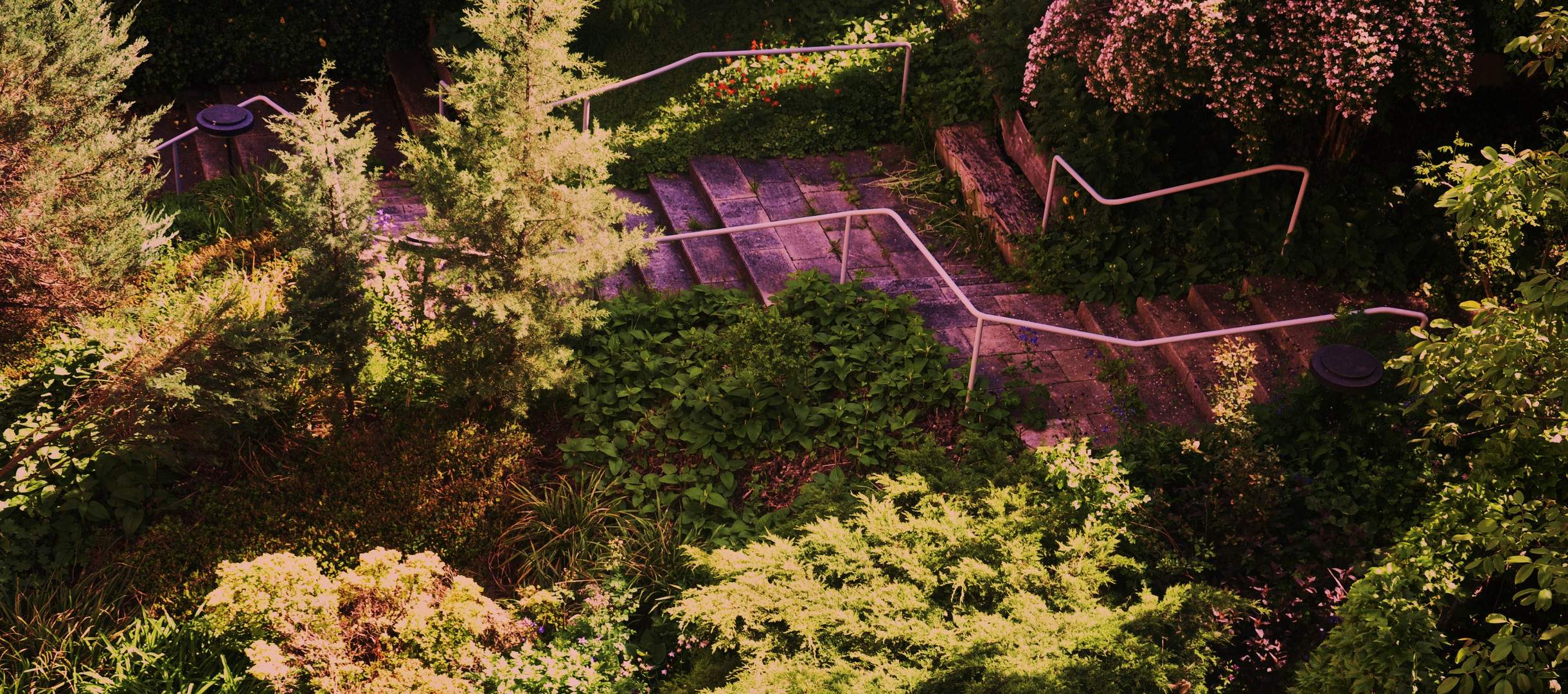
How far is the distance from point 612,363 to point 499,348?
0.94 metres

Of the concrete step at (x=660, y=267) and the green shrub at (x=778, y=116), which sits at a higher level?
the green shrub at (x=778, y=116)

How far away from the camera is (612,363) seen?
6789 mm

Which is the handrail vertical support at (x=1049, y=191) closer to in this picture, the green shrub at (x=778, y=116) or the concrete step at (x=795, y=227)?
the concrete step at (x=795, y=227)

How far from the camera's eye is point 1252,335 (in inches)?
264

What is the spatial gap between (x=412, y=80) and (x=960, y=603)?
9311 millimetres

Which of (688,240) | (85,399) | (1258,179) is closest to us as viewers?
(85,399)

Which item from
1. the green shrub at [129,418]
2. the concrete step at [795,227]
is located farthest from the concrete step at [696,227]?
the green shrub at [129,418]

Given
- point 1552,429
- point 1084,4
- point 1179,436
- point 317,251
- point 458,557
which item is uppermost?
point 1084,4

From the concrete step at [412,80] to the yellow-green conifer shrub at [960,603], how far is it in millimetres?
7547

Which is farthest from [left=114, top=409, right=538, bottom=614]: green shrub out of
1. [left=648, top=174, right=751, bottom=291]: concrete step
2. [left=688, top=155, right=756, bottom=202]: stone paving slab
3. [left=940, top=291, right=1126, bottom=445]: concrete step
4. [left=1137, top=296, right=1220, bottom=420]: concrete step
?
[left=1137, top=296, right=1220, bottom=420]: concrete step

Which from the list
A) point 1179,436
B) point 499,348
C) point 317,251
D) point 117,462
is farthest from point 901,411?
point 117,462

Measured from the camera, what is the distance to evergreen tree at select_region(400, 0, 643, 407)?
17.9 feet

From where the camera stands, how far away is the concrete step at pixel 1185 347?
6.33m

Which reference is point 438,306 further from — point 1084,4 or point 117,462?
point 1084,4
